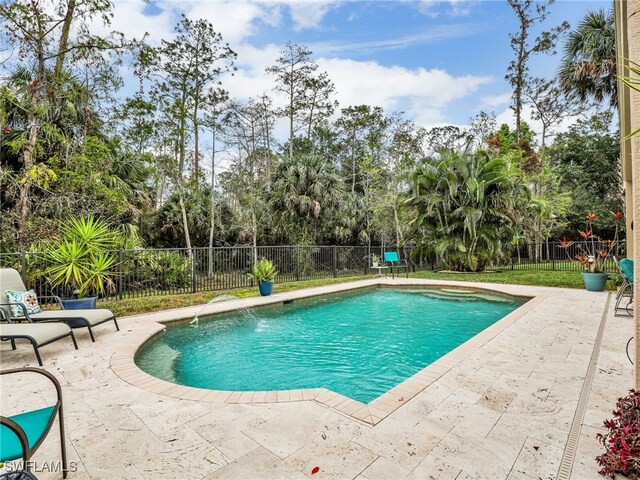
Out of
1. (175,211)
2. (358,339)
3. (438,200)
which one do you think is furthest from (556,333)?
(175,211)

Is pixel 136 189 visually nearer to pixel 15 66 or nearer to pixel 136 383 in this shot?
pixel 15 66

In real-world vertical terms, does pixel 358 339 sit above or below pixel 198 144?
below

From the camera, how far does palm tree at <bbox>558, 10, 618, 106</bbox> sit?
34.9 feet

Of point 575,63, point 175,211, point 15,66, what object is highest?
point 575,63

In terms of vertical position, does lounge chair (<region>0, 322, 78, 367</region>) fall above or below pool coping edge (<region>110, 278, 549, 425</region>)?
above

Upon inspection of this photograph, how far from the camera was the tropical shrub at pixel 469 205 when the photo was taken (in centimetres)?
1284

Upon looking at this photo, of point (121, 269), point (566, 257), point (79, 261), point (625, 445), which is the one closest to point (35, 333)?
point (79, 261)

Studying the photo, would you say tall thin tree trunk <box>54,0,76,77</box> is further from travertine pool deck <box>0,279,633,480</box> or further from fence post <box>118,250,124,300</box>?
travertine pool deck <box>0,279,633,480</box>

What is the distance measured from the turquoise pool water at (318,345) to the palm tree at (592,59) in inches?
335

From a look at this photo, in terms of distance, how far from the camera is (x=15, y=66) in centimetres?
744

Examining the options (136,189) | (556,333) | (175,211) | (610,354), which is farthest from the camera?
(175,211)

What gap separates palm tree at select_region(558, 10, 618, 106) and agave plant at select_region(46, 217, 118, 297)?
15041 millimetres

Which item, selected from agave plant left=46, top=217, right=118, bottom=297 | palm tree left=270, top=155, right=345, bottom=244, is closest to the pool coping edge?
agave plant left=46, top=217, right=118, bottom=297

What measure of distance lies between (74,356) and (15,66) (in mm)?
7613
